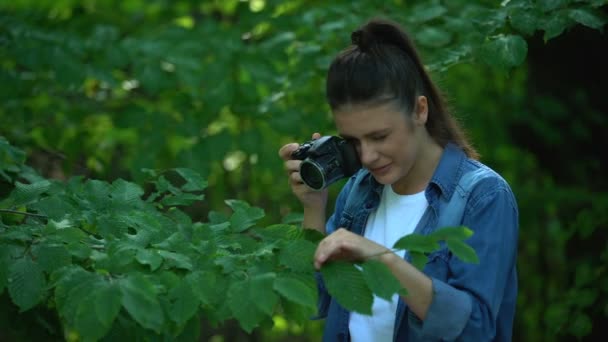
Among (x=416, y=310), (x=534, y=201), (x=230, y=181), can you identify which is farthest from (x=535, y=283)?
(x=416, y=310)

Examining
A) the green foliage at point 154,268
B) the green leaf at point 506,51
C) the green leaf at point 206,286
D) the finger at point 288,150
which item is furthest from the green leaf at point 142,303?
the green leaf at point 506,51

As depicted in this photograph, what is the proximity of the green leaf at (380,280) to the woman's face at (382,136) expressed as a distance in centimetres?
49

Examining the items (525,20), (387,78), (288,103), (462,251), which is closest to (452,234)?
(462,251)

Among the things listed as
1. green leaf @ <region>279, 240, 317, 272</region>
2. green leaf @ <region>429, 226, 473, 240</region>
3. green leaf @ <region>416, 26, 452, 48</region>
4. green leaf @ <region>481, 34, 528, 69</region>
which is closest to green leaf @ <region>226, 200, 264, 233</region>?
green leaf @ <region>279, 240, 317, 272</region>

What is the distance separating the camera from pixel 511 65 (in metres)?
2.86

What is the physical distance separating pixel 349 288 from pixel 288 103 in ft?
9.32

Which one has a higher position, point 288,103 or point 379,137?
point 379,137

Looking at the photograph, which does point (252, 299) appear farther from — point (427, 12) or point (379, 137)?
point (427, 12)

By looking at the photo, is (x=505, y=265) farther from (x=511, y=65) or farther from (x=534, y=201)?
(x=534, y=201)

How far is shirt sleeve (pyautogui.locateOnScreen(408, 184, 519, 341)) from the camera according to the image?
→ 1.92 meters

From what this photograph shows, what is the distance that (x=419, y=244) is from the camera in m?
1.76

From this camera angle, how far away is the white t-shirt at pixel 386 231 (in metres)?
2.22

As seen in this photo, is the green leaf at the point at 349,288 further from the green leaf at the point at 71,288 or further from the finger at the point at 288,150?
the finger at the point at 288,150

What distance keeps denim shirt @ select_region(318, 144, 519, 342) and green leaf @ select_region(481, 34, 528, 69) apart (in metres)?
0.65
